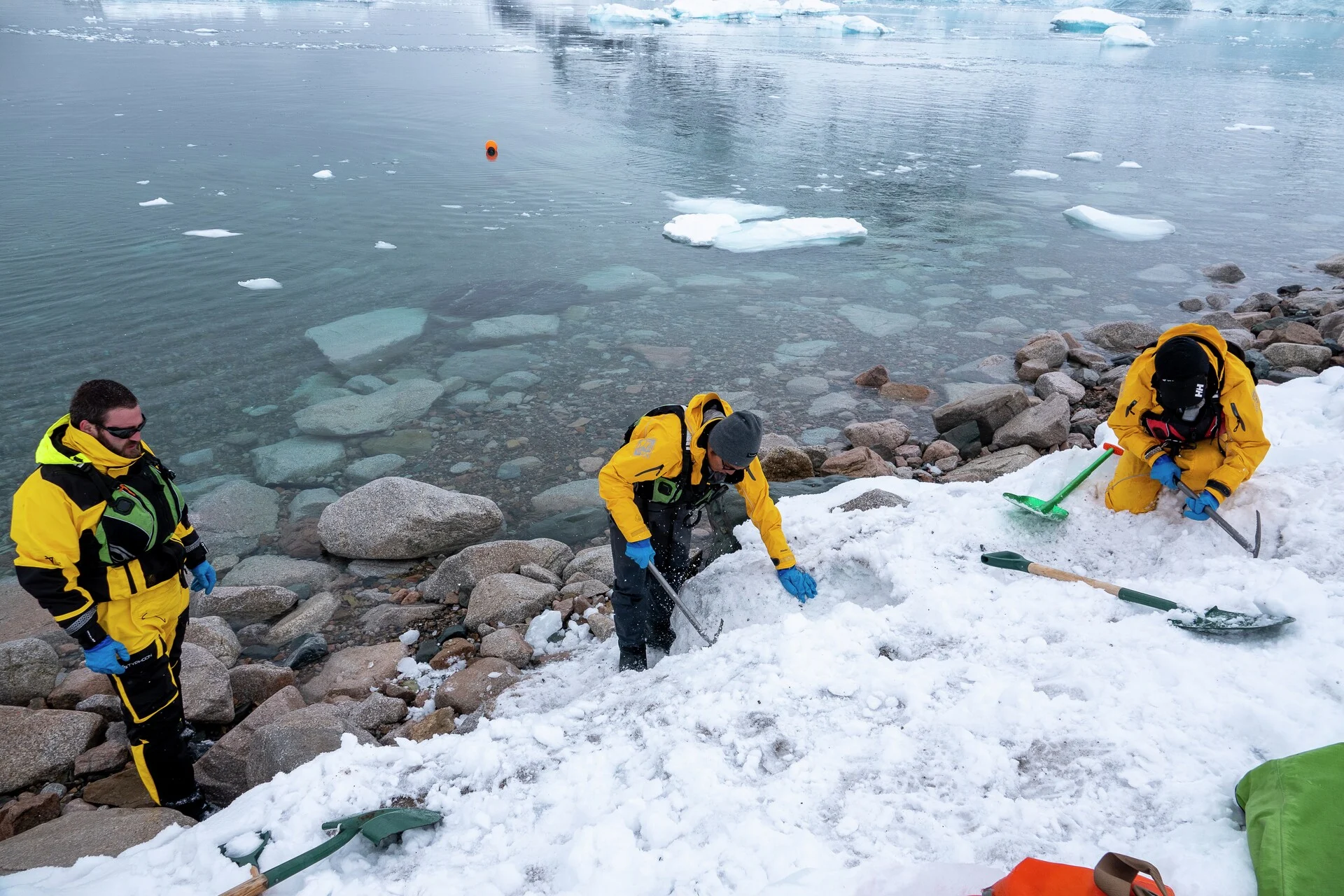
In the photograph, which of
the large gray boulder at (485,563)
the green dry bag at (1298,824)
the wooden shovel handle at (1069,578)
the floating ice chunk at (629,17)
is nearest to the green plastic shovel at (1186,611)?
the wooden shovel handle at (1069,578)

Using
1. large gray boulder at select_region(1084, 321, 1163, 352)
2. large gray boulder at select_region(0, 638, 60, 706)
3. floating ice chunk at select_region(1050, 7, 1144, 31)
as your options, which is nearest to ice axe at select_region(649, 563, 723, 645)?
large gray boulder at select_region(0, 638, 60, 706)

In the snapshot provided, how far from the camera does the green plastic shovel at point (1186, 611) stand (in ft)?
9.27

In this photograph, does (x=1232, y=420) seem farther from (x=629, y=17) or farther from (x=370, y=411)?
(x=629, y=17)

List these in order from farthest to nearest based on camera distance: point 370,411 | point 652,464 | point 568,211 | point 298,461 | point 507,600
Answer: point 568,211, point 370,411, point 298,461, point 507,600, point 652,464

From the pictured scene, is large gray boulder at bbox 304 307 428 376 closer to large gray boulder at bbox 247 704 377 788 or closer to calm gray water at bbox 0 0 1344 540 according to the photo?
calm gray water at bbox 0 0 1344 540

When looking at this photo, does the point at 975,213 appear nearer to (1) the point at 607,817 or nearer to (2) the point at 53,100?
(1) the point at 607,817

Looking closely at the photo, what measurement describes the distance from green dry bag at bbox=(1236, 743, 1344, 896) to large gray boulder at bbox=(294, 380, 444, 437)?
24.1 feet

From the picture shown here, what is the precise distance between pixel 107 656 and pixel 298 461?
4.41m

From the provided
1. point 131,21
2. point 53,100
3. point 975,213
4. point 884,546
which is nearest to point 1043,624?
point 884,546

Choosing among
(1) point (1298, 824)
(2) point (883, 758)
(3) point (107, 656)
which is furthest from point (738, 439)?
(3) point (107, 656)

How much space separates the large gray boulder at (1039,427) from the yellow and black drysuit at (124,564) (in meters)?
6.29

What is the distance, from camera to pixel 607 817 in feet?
8.25

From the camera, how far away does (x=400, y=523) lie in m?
6.00

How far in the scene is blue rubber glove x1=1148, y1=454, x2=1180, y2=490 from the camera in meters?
3.81
